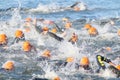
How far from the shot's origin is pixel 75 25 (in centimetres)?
2719

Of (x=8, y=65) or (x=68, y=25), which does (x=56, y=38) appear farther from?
(x=68, y=25)

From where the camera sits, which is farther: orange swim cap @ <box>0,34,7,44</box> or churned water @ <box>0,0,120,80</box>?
orange swim cap @ <box>0,34,7,44</box>

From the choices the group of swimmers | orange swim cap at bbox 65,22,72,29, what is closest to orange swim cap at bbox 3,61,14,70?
the group of swimmers

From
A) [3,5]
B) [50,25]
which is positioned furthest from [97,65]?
[3,5]

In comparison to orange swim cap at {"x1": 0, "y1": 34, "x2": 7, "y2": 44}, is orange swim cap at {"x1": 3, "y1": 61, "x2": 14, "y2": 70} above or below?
below

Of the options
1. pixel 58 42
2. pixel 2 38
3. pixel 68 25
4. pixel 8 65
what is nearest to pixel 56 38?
Result: pixel 58 42

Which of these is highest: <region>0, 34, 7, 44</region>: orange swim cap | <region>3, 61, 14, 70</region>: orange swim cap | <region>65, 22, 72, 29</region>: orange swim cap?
<region>65, 22, 72, 29</region>: orange swim cap

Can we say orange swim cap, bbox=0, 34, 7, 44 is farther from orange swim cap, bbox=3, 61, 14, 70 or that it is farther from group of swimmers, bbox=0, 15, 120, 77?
orange swim cap, bbox=3, 61, 14, 70

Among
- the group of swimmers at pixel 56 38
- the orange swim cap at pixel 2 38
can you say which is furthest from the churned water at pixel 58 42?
the orange swim cap at pixel 2 38

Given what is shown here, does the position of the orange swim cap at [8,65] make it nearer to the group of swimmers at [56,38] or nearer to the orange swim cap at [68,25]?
the group of swimmers at [56,38]

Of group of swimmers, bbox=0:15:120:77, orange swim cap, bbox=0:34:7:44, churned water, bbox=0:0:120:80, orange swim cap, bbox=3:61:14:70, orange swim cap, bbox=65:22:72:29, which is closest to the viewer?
group of swimmers, bbox=0:15:120:77

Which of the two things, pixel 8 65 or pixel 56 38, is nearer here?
pixel 8 65

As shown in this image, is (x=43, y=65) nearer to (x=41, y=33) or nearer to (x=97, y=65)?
(x=97, y=65)

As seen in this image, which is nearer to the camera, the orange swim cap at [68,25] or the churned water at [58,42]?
the churned water at [58,42]
